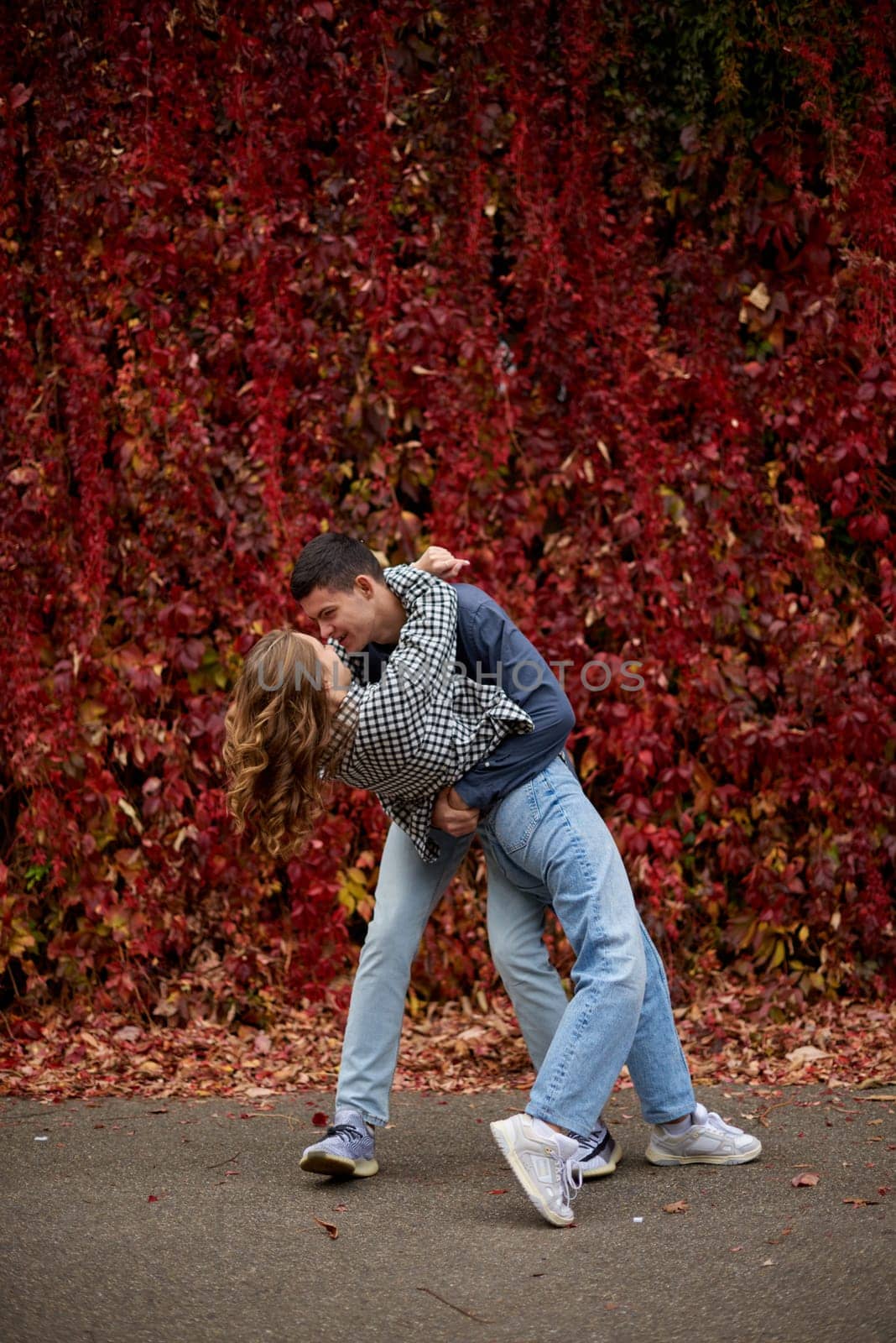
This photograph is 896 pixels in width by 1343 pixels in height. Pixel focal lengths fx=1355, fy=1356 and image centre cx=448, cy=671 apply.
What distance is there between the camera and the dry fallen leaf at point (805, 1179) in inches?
133

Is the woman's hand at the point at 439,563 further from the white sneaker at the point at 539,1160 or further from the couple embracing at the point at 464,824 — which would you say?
the white sneaker at the point at 539,1160

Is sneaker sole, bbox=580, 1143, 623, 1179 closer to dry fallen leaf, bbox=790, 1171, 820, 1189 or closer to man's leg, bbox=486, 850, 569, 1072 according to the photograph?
man's leg, bbox=486, 850, 569, 1072

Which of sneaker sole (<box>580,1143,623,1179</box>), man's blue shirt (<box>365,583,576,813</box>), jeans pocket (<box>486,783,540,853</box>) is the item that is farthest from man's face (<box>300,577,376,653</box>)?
sneaker sole (<box>580,1143,623,1179</box>)

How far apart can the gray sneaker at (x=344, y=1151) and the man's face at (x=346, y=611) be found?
125 centimetres

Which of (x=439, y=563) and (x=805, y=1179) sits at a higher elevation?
(x=439, y=563)

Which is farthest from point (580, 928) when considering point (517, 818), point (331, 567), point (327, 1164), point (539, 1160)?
point (331, 567)

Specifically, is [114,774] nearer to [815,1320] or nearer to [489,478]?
[489,478]

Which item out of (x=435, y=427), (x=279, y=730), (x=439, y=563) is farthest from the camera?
(x=435, y=427)

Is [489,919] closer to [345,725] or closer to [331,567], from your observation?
[345,725]

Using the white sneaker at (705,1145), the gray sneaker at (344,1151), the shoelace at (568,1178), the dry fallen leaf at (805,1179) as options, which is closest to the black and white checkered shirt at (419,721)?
the gray sneaker at (344,1151)

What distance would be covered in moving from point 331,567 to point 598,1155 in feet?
5.53

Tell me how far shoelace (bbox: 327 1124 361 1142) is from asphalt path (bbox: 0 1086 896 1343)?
0.12 metres

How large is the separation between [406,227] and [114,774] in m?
2.49

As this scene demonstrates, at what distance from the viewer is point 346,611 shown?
3539 millimetres
